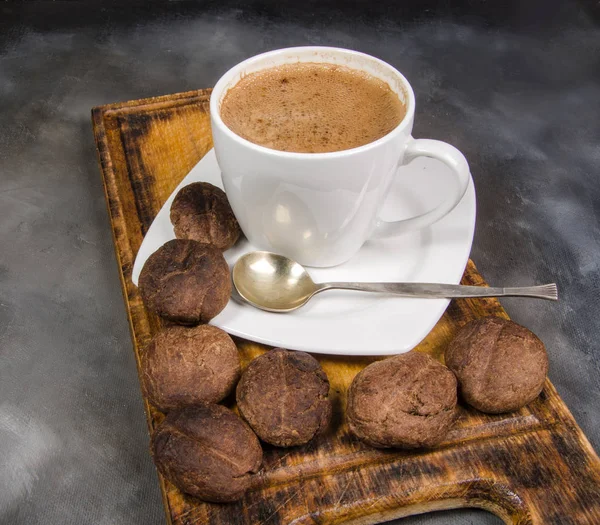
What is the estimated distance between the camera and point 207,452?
47.7 inches

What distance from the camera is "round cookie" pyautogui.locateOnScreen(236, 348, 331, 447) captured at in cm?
127

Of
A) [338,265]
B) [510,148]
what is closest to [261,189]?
[338,265]

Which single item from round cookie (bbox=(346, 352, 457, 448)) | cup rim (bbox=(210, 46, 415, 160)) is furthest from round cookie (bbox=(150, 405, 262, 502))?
cup rim (bbox=(210, 46, 415, 160))

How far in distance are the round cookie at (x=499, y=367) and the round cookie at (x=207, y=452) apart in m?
0.46

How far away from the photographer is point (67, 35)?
3.03 meters

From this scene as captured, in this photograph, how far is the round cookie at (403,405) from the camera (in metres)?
1.26

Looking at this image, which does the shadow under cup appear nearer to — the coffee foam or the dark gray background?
the coffee foam

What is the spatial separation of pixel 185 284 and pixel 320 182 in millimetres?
366

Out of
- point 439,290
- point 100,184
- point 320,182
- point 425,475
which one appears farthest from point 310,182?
point 100,184

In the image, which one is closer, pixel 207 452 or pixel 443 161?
pixel 207 452

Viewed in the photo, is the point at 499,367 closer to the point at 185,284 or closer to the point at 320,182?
the point at 320,182

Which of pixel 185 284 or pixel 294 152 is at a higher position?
pixel 294 152

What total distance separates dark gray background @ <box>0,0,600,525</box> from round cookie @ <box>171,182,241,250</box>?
18.6 inches

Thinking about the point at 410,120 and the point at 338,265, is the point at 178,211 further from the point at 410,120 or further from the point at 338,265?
the point at 410,120
